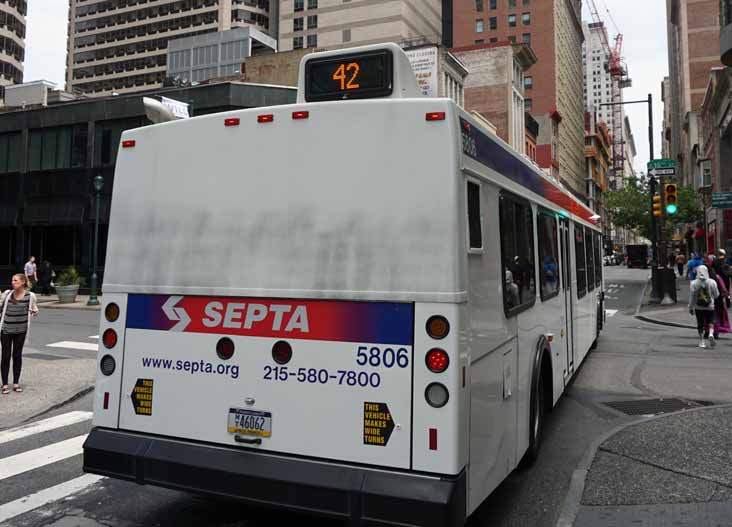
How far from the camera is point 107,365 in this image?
4.52m

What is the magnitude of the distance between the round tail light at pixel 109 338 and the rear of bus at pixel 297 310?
12 millimetres

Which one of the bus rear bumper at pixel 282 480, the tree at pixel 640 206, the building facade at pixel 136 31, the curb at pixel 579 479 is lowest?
the curb at pixel 579 479

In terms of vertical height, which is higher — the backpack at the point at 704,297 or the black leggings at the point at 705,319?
the backpack at the point at 704,297

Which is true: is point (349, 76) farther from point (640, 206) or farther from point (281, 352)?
point (640, 206)

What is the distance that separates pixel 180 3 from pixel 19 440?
111 meters

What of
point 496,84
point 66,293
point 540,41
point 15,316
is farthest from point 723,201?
point 540,41

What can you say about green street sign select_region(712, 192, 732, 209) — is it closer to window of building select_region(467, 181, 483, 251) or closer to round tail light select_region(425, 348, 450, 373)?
window of building select_region(467, 181, 483, 251)

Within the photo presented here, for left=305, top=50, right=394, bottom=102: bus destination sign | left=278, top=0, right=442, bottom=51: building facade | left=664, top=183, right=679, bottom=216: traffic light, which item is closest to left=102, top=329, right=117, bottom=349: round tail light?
left=305, top=50, right=394, bottom=102: bus destination sign

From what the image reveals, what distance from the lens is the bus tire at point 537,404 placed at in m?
5.52

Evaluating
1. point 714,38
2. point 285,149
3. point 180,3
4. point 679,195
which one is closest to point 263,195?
point 285,149

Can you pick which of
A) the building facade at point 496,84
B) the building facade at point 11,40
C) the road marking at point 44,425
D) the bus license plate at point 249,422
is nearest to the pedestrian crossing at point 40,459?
the road marking at point 44,425

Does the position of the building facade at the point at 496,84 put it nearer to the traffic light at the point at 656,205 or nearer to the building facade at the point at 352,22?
the building facade at the point at 352,22

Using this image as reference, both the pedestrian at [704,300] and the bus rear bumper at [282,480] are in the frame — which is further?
the pedestrian at [704,300]

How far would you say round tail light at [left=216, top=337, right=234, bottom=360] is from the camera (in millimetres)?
4129
